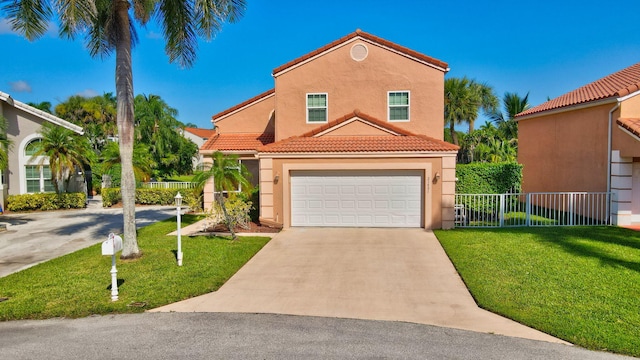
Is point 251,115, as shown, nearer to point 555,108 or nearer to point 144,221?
point 144,221

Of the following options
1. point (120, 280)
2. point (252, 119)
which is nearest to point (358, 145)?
point (252, 119)

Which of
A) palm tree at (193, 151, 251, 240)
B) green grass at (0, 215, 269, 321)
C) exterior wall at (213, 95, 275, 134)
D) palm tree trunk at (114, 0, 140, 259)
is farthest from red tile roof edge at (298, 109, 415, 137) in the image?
palm tree trunk at (114, 0, 140, 259)

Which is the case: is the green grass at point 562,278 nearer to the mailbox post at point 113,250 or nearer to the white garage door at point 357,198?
the white garage door at point 357,198

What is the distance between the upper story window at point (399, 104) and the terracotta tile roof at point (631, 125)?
7.47m

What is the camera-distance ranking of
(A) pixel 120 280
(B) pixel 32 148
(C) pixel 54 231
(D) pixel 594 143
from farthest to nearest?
Answer: (B) pixel 32 148 → (D) pixel 594 143 → (C) pixel 54 231 → (A) pixel 120 280

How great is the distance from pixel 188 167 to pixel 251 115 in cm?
1874

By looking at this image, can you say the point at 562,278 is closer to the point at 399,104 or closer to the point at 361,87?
the point at 399,104

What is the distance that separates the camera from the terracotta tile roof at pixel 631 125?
1314cm

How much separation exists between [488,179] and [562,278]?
8577 mm

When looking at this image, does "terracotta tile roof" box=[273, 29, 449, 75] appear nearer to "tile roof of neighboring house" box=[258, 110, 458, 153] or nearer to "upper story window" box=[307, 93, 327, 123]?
"upper story window" box=[307, 93, 327, 123]

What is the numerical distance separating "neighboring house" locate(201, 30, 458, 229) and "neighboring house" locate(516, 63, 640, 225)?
588 centimetres

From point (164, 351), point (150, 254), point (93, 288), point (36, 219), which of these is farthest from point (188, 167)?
point (164, 351)

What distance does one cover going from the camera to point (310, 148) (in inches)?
575

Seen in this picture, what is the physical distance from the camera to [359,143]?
583 inches
